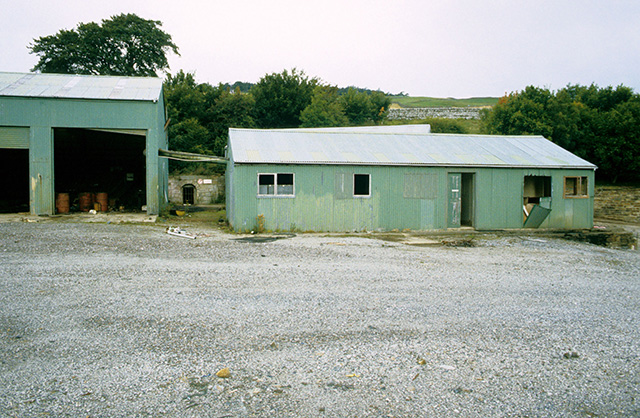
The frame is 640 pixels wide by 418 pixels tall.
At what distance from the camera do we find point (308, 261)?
938cm

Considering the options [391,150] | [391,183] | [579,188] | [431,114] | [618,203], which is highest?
[431,114]

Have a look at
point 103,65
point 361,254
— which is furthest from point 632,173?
point 103,65

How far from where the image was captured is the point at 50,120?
16.6 m

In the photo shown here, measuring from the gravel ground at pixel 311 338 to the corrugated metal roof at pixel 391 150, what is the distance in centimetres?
668

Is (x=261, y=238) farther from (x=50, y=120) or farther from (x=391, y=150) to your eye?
(x=50, y=120)

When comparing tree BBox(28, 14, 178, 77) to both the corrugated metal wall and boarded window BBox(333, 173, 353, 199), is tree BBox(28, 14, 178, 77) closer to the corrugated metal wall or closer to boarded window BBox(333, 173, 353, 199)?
the corrugated metal wall

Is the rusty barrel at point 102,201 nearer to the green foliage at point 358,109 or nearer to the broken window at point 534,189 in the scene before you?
the broken window at point 534,189

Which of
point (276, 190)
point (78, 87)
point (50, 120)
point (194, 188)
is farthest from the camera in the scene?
point (194, 188)

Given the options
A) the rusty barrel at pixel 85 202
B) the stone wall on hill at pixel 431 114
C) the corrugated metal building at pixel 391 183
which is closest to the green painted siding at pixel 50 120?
the rusty barrel at pixel 85 202

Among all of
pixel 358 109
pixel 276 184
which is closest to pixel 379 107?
pixel 358 109

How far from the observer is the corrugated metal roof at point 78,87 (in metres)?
16.8

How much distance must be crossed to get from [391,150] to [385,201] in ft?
7.98

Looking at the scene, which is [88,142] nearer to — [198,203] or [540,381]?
[198,203]

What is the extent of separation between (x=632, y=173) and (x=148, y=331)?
28987 millimetres
